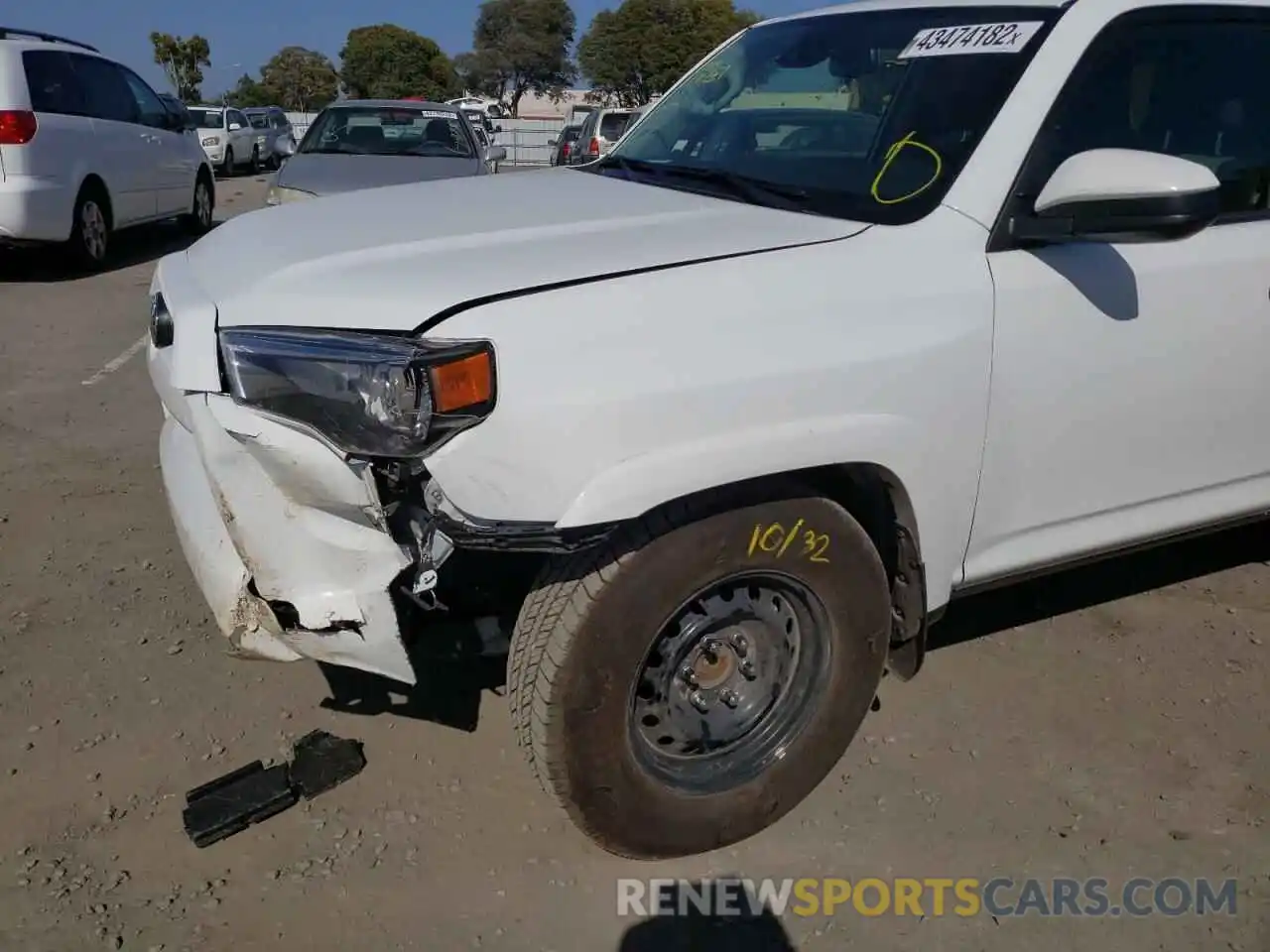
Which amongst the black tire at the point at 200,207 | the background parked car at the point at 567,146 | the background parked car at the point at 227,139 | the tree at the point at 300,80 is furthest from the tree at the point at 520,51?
the black tire at the point at 200,207

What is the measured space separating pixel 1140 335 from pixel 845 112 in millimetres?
979

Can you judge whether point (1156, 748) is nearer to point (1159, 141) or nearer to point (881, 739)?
point (881, 739)

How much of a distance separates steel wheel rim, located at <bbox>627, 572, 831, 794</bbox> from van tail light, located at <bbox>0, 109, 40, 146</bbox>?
27.5 ft

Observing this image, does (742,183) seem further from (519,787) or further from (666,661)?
(519,787)

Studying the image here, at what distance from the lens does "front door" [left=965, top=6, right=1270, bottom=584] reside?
2.56 m

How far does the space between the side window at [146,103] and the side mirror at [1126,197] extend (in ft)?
34.3

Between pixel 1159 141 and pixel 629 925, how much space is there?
239 cm

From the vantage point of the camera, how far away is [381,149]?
905 centimetres

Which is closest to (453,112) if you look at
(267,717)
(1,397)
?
(1,397)

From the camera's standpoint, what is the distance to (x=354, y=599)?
2213mm

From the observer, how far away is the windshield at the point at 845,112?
8.59 ft

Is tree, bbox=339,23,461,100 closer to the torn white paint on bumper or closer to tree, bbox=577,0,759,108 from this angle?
tree, bbox=577,0,759,108

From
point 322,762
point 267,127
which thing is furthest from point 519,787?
point 267,127

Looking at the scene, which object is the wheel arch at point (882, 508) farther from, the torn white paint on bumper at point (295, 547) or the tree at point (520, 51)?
the tree at point (520, 51)
